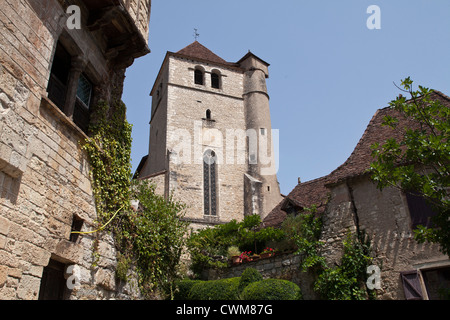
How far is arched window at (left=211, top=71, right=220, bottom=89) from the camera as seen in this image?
26359mm

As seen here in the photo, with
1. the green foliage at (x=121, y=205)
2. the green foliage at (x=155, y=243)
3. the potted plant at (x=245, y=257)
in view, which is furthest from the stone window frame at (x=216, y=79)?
the green foliage at (x=121, y=205)

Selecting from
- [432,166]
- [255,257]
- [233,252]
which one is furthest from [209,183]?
[432,166]

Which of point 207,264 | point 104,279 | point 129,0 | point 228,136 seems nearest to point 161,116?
point 228,136

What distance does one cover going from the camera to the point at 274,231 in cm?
1168

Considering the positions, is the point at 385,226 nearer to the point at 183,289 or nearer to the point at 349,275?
the point at 349,275

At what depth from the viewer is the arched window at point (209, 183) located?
69.0 feet

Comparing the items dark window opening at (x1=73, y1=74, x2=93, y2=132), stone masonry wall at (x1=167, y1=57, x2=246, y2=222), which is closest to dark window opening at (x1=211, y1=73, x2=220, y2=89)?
stone masonry wall at (x1=167, y1=57, x2=246, y2=222)

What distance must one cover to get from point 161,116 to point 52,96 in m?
19.1

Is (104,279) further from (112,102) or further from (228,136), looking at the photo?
(228,136)

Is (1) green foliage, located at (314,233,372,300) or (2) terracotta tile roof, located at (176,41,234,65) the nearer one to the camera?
(1) green foliage, located at (314,233,372,300)

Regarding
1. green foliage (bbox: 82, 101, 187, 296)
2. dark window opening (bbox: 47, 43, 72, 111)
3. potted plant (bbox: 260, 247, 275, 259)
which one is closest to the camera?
dark window opening (bbox: 47, 43, 72, 111)

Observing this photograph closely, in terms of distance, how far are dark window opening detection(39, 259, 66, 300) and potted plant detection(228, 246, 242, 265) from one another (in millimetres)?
7046

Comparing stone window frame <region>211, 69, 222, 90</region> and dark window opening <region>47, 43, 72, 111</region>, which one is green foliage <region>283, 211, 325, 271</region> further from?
stone window frame <region>211, 69, 222, 90</region>

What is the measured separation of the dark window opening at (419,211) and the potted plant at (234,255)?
17.8 feet
